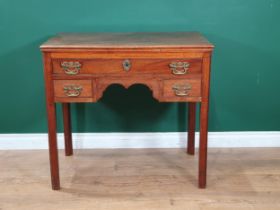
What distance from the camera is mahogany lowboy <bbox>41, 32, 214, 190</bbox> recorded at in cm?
204

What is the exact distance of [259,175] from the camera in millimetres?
2398

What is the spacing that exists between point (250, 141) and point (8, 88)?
1615 millimetres

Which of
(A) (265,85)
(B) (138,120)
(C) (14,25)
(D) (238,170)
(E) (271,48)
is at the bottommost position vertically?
(D) (238,170)

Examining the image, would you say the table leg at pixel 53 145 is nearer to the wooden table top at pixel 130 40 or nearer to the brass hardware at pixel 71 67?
the brass hardware at pixel 71 67

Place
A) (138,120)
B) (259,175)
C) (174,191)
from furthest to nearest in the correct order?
(138,120) < (259,175) < (174,191)

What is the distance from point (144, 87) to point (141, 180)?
0.61m

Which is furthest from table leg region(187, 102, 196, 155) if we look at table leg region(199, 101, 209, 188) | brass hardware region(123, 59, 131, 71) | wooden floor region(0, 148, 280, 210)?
brass hardware region(123, 59, 131, 71)

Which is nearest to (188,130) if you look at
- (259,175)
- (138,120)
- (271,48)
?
(138,120)

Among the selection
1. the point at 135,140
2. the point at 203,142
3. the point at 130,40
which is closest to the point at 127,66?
the point at 130,40

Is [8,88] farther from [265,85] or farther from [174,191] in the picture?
[265,85]

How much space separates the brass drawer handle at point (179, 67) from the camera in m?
2.07

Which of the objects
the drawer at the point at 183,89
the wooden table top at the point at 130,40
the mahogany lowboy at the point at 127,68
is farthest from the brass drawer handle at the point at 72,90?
the drawer at the point at 183,89

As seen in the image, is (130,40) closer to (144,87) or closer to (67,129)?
(144,87)

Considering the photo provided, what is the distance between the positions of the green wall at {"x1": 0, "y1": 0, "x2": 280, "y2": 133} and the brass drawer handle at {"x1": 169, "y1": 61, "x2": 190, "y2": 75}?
1.84 feet
